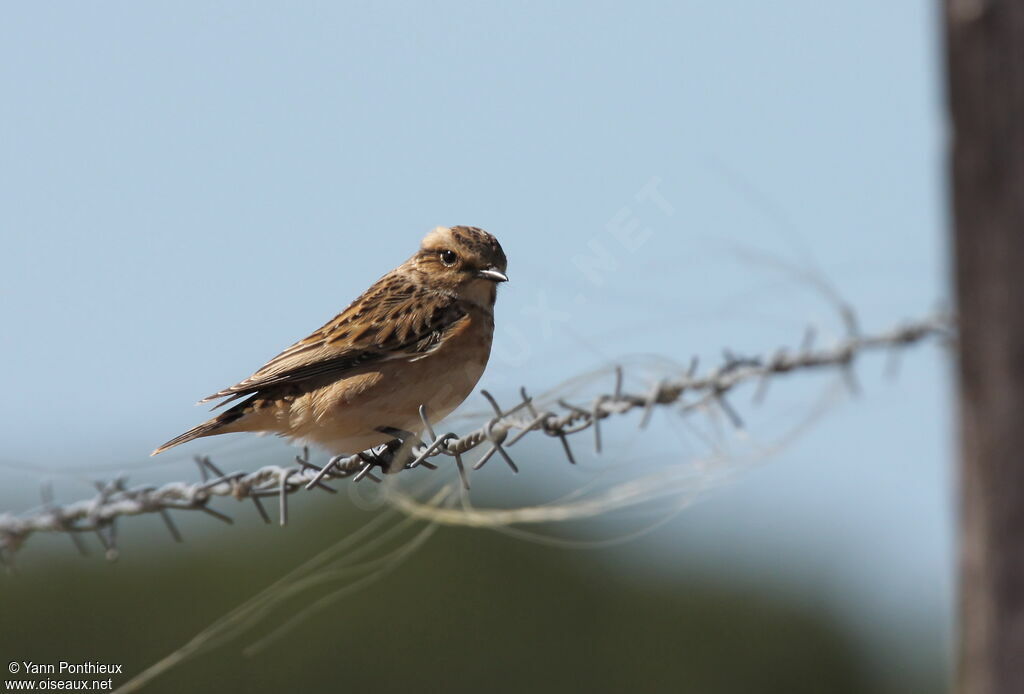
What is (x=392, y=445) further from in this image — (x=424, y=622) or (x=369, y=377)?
(x=424, y=622)

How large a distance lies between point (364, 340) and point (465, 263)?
32.1 inches

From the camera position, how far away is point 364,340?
6.91m

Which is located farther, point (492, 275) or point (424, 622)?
point (424, 622)

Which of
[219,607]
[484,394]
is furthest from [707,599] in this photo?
[484,394]

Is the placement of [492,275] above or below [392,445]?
above

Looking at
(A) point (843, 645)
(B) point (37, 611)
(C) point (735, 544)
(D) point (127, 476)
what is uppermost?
(D) point (127, 476)

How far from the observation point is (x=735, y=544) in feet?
40.4

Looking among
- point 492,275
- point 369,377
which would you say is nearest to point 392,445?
point 369,377

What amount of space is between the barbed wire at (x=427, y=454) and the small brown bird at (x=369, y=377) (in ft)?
0.51

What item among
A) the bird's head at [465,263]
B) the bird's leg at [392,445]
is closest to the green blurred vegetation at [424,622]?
the bird's head at [465,263]

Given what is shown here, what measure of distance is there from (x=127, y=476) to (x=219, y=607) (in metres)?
5.88

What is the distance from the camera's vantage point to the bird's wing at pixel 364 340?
22.3 ft

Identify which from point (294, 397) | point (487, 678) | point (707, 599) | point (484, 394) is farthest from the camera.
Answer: point (707, 599)

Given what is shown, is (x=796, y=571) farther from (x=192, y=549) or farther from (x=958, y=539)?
(x=958, y=539)
